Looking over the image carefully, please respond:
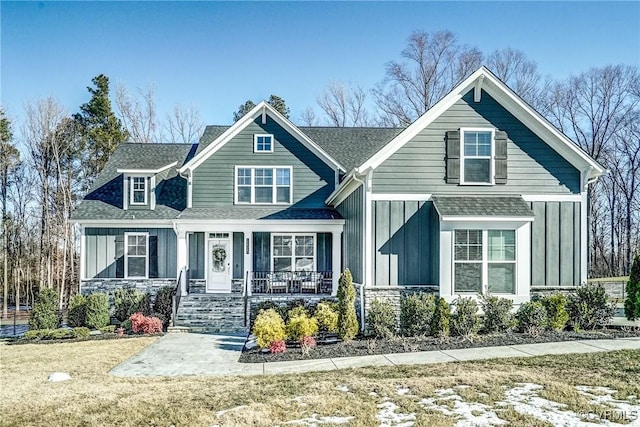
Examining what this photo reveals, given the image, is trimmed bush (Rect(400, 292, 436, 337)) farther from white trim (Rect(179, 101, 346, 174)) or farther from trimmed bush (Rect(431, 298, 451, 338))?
white trim (Rect(179, 101, 346, 174))

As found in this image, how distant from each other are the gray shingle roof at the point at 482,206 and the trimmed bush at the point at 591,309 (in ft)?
7.91

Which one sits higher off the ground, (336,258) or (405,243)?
(405,243)

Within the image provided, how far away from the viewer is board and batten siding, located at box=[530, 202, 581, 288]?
13.1 meters

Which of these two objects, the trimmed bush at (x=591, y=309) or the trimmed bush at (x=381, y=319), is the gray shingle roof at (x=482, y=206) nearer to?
the trimmed bush at (x=591, y=309)

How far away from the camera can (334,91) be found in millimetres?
34969

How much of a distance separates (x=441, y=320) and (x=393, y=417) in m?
6.19

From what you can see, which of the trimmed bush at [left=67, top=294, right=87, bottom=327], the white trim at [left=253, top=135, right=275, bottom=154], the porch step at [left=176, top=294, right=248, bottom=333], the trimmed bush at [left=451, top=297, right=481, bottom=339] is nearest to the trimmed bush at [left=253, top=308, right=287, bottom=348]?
the porch step at [left=176, top=294, right=248, bottom=333]

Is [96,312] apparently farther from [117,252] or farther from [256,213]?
[256,213]

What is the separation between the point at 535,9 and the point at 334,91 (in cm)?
2196

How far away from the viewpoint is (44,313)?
16.1 m

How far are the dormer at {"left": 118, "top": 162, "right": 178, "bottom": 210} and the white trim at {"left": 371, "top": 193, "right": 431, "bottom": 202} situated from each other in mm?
9690

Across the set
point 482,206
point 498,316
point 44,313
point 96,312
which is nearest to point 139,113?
point 44,313

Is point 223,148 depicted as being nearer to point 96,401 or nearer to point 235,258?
point 235,258

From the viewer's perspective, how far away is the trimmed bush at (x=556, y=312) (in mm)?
12086
